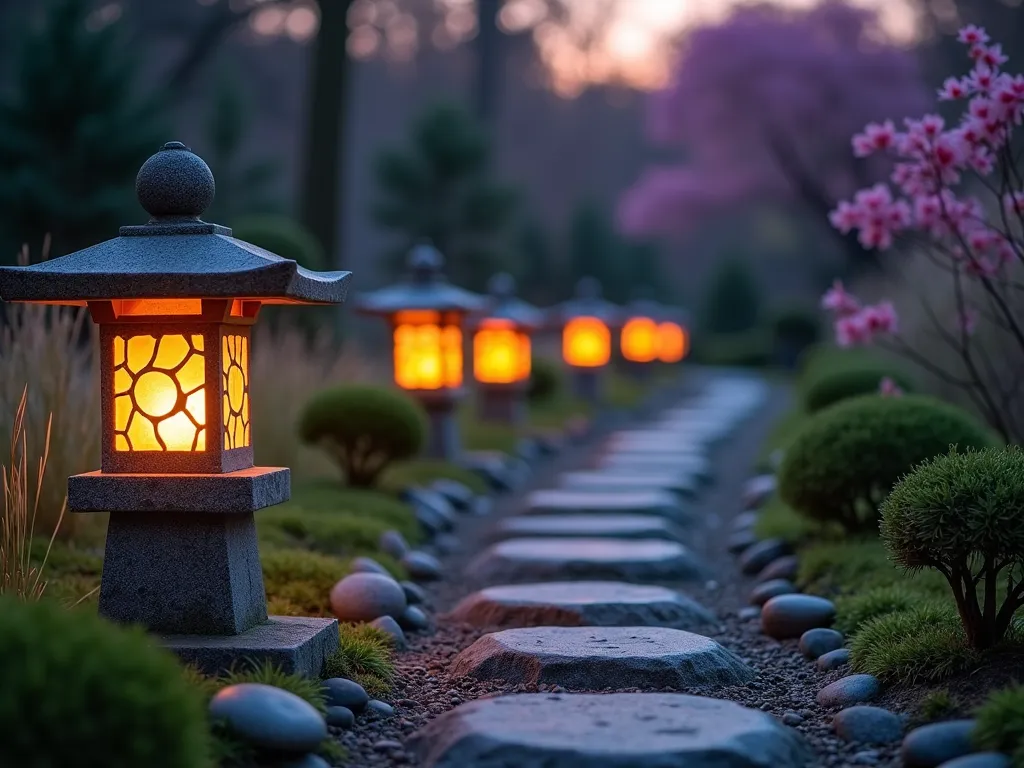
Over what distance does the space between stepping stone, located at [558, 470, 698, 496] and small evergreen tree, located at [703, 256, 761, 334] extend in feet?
70.6

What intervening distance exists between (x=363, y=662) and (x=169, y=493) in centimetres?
83

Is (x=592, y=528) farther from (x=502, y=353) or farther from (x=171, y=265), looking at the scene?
(x=502, y=353)

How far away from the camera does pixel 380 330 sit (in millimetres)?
21828

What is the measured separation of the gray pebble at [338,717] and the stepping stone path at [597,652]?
211 mm

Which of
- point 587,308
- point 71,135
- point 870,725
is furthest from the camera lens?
point 587,308

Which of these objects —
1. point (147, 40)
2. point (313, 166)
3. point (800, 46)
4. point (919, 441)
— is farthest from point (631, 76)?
point (919, 441)

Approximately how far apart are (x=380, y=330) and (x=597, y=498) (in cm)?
1491

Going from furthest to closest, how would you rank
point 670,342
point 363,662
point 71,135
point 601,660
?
point 670,342 → point 71,135 → point 363,662 → point 601,660

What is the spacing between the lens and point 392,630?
13.7 feet

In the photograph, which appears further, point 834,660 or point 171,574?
point 834,660

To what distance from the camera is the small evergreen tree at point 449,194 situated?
747 inches

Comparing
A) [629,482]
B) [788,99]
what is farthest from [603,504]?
[788,99]

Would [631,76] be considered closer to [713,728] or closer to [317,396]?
[317,396]

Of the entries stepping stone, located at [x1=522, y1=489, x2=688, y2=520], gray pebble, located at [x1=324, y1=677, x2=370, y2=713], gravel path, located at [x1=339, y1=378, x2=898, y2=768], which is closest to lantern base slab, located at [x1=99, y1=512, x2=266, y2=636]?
gray pebble, located at [x1=324, y1=677, x2=370, y2=713]
